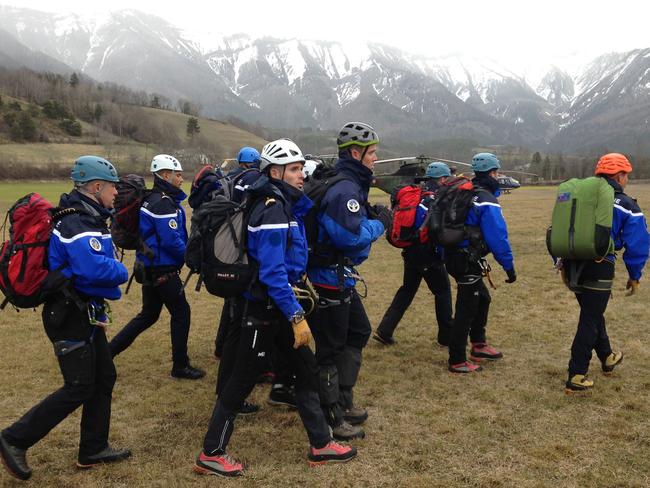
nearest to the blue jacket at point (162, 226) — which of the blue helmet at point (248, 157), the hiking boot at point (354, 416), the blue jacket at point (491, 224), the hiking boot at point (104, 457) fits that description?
the blue helmet at point (248, 157)

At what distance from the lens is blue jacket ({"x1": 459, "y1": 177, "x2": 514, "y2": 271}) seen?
652cm

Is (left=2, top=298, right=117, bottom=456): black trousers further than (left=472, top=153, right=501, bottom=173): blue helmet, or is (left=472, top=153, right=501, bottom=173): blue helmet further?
(left=472, top=153, right=501, bottom=173): blue helmet

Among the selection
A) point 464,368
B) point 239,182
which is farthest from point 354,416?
point 239,182

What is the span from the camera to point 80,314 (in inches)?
176

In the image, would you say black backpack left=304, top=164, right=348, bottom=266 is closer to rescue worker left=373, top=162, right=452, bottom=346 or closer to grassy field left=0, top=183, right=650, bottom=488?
grassy field left=0, top=183, right=650, bottom=488

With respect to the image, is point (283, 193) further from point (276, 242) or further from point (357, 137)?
point (357, 137)

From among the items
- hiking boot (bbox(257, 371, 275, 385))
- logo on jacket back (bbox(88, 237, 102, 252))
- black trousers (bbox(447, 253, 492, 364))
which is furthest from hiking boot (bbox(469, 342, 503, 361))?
logo on jacket back (bbox(88, 237, 102, 252))

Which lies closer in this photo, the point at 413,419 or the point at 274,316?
the point at 274,316

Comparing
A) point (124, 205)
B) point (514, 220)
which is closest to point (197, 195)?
point (124, 205)

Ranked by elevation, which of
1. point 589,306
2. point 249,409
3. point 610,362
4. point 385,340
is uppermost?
point 589,306

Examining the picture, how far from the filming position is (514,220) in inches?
1037

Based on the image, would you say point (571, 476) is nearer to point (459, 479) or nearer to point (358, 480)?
point (459, 479)

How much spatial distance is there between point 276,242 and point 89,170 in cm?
187

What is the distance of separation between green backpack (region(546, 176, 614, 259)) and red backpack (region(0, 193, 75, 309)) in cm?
527
